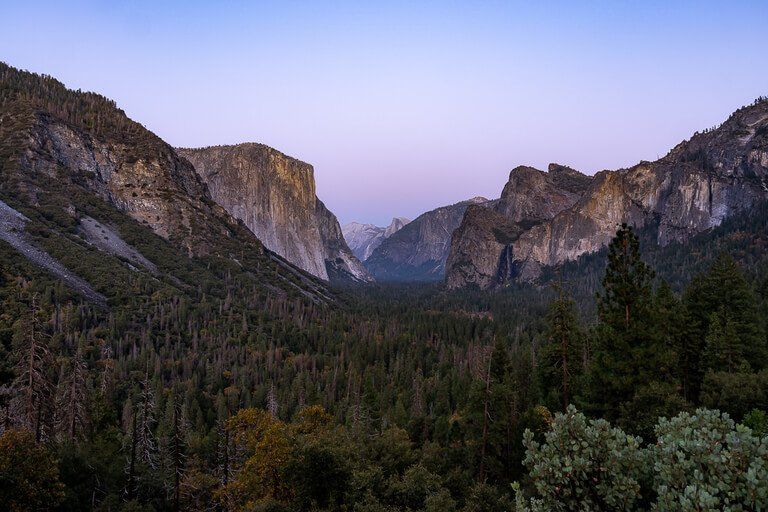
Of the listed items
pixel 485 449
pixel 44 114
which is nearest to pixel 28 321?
pixel 485 449

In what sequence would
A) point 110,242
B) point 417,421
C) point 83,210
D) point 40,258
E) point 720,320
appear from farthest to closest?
1. point 83,210
2. point 110,242
3. point 40,258
4. point 417,421
5. point 720,320

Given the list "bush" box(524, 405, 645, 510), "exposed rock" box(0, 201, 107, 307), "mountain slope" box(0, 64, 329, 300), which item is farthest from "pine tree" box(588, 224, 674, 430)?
"mountain slope" box(0, 64, 329, 300)

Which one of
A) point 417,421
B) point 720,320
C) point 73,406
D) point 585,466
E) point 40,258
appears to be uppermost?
point 720,320

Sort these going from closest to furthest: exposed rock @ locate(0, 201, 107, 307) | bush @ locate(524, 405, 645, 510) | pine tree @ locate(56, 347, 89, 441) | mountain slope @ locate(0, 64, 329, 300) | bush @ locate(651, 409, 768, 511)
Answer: bush @ locate(651, 409, 768, 511), bush @ locate(524, 405, 645, 510), pine tree @ locate(56, 347, 89, 441), exposed rock @ locate(0, 201, 107, 307), mountain slope @ locate(0, 64, 329, 300)

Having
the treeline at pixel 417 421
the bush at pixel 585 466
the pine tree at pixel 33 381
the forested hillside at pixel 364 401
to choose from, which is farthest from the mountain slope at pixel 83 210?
the bush at pixel 585 466

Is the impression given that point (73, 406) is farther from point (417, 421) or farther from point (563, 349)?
point (563, 349)

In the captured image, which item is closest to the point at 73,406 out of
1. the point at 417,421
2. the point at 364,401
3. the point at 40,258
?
the point at 417,421

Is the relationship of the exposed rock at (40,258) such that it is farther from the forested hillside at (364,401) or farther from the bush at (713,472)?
the bush at (713,472)

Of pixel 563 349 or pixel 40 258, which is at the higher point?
pixel 40 258

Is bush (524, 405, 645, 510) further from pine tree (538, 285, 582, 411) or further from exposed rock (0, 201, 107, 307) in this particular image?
exposed rock (0, 201, 107, 307)

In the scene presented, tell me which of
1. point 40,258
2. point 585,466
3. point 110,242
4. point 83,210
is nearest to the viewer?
point 585,466

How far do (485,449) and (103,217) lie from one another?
582 ft

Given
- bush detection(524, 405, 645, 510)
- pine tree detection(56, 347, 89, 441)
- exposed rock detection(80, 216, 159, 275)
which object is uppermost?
exposed rock detection(80, 216, 159, 275)

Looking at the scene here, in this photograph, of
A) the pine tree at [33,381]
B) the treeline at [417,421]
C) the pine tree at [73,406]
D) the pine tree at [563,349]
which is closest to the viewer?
the treeline at [417,421]
